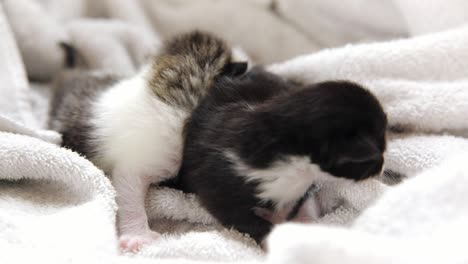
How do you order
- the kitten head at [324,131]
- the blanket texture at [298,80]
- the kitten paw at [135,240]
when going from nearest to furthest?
the blanket texture at [298,80], the kitten head at [324,131], the kitten paw at [135,240]

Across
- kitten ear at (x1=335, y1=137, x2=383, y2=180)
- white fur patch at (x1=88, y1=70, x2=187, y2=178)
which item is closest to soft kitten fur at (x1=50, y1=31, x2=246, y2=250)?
white fur patch at (x1=88, y1=70, x2=187, y2=178)

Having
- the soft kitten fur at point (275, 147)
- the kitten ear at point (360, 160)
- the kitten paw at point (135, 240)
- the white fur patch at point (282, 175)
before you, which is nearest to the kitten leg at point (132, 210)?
the kitten paw at point (135, 240)

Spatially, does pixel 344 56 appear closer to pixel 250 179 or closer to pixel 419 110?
pixel 419 110

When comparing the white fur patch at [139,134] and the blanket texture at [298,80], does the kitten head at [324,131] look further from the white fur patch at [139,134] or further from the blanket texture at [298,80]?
the white fur patch at [139,134]

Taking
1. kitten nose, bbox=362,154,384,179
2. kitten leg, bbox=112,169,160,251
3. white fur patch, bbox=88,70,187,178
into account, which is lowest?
kitten leg, bbox=112,169,160,251

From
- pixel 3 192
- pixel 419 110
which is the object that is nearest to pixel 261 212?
pixel 419 110

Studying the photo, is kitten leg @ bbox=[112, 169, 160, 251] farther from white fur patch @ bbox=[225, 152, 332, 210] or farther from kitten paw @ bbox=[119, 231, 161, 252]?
white fur patch @ bbox=[225, 152, 332, 210]
